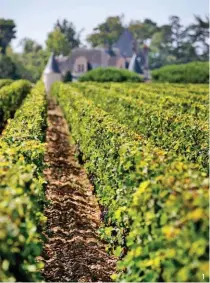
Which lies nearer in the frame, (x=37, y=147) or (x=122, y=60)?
(x=37, y=147)

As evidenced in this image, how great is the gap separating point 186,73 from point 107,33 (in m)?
57.5

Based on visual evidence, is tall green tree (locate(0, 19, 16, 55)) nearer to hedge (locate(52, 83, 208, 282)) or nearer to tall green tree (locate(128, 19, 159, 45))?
tall green tree (locate(128, 19, 159, 45))

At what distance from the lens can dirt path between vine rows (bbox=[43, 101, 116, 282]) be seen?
7.49m

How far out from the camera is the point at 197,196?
4.27 metres

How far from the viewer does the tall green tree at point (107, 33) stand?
113125 millimetres

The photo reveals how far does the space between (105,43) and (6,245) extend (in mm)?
112626

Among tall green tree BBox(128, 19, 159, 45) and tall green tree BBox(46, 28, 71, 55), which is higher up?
tall green tree BBox(128, 19, 159, 45)

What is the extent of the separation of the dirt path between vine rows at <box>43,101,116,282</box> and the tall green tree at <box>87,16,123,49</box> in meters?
101

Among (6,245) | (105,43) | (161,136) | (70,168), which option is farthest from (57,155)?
(105,43)

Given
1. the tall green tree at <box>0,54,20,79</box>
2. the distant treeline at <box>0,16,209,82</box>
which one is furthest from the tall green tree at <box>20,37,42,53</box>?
the tall green tree at <box>0,54,20,79</box>

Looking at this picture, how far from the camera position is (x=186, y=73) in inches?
2424

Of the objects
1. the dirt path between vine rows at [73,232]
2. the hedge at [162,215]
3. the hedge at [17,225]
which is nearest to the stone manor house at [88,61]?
the dirt path between vine rows at [73,232]

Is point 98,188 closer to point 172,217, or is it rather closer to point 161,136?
point 161,136

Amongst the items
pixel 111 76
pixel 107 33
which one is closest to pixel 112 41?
pixel 107 33
